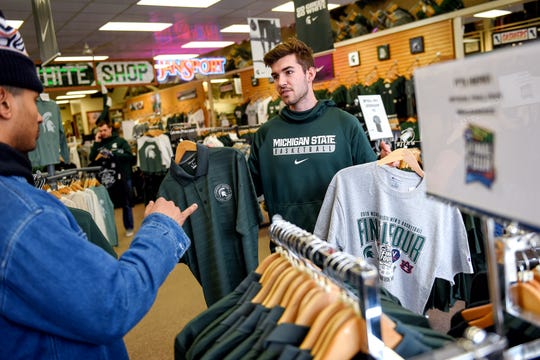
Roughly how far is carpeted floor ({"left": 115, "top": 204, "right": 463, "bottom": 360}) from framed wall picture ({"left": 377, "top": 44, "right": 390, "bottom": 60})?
17.2 feet

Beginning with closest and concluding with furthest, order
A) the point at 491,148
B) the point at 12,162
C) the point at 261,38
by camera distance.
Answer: the point at 491,148, the point at 12,162, the point at 261,38

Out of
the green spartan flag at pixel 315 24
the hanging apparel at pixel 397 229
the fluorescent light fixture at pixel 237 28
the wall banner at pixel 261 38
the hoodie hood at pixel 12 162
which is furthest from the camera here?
the fluorescent light fixture at pixel 237 28

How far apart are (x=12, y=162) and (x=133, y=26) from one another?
881 centimetres

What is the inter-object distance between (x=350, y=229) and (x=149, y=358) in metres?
1.98

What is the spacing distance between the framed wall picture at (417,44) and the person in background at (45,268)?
722 centimetres

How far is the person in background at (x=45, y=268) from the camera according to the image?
3.21ft

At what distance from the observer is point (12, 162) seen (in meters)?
1.07

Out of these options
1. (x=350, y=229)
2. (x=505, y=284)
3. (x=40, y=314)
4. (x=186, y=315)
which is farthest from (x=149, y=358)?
(x=505, y=284)

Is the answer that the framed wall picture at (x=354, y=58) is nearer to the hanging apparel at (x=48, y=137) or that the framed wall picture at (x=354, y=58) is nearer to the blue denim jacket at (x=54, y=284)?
the hanging apparel at (x=48, y=137)

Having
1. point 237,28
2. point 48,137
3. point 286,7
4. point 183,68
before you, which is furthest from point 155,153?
point 237,28


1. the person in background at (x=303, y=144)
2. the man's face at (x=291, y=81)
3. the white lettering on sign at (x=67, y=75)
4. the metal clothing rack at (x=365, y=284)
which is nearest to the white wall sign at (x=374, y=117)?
the person in background at (x=303, y=144)

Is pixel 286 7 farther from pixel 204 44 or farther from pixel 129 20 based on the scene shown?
pixel 204 44

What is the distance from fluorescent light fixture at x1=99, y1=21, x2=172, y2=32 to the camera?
28.9ft

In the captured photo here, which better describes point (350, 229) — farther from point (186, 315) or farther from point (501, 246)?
point (186, 315)
